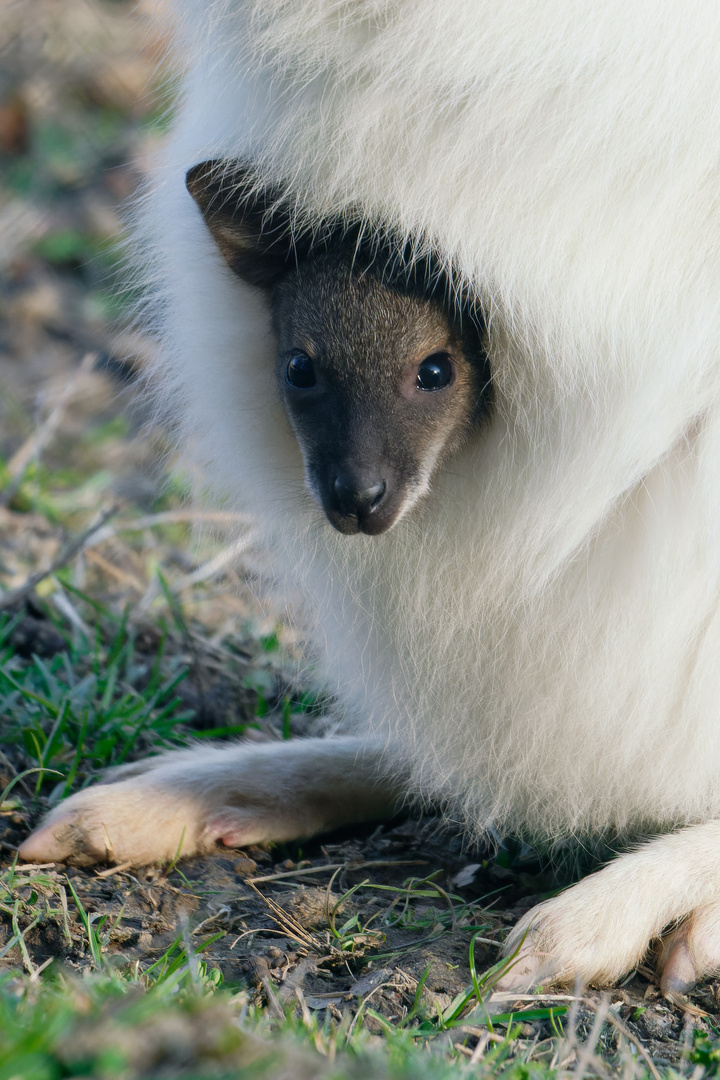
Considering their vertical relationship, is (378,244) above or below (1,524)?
above

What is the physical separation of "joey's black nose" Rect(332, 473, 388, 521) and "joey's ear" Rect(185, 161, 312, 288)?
0.36 m

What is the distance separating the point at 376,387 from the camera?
1629 mm

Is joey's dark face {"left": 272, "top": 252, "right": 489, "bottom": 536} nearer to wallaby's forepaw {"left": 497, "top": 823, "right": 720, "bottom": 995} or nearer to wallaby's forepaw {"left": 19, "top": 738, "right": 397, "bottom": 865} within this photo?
wallaby's forepaw {"left": 497, "top": 823, "right": 720, "bottom": 995}

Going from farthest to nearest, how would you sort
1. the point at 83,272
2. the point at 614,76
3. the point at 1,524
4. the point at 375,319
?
the point at 83,272, the point at 1,524, the point at 375,319, the point at 614,76

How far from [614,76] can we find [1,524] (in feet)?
9.03

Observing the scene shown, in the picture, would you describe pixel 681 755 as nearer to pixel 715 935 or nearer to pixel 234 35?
pixel 715 935

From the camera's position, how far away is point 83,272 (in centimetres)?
568

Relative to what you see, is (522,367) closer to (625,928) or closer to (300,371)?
(300,371)

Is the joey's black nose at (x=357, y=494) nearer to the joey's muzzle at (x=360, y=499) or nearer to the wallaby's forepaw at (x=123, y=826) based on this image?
the joey's muzzle at (x=360, y=499)

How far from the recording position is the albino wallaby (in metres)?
1.47

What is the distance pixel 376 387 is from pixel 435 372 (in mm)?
86

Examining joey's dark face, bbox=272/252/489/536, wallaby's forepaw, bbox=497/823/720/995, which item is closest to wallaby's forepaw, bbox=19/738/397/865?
wallaby's forepaw, bbox=497/823/720/995

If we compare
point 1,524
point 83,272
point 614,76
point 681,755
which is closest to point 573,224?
point 614,76

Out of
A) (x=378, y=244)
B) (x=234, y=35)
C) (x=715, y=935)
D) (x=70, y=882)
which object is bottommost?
(x=70, y=882)
